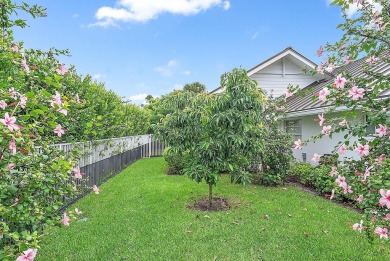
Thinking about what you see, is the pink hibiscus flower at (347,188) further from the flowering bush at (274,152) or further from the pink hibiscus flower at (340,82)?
the flowering bush at (274,152)

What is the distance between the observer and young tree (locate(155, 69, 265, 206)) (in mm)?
5484

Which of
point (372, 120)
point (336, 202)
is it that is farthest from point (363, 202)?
point (336, 202)

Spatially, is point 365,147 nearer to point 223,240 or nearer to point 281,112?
point 223,240

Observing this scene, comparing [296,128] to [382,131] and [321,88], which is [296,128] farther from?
[382,131]

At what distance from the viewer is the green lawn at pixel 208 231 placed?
152 inches

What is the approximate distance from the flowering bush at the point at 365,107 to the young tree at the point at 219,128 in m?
2.71

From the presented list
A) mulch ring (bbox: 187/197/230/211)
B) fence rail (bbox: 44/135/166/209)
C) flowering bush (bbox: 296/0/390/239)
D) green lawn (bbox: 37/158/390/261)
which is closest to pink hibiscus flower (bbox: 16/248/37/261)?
green lawn (bbox: 37/158/390/261)

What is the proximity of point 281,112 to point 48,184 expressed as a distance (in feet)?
24.0

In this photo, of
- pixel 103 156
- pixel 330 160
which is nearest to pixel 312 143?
pixel 103 156

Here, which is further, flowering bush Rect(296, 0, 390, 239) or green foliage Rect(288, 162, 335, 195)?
green foliage Rect(288, 162, 335, 195)

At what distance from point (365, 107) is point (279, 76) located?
401 inches

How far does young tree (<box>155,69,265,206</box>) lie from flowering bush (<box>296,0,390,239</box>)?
107 inches

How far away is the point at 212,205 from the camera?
631 cm

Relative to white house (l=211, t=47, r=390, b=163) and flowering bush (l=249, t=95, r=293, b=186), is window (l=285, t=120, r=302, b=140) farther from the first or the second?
flowering bush (l=249, t=95, r=293, b=186)
